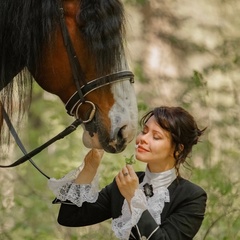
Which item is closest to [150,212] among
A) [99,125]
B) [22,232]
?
[99,125]

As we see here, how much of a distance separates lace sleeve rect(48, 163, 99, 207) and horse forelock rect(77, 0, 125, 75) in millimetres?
482

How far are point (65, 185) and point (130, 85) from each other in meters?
0.52

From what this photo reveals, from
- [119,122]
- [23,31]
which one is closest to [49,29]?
[23,31]

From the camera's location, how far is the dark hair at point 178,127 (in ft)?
9.29

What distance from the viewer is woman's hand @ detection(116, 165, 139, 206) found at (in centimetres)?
272

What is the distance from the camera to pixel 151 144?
2805mm

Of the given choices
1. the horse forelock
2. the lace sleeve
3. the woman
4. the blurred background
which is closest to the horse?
the horse forelock

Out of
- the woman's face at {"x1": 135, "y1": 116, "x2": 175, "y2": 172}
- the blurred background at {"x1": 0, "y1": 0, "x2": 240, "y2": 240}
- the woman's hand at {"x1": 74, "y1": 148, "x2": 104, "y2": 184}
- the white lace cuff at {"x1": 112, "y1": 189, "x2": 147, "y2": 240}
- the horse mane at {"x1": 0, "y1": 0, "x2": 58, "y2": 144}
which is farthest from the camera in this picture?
the blurred background at {"x1": 0, "y1": 0, "x2": 240, "y2": 240}

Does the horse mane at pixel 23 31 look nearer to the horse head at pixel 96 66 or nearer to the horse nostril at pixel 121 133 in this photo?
the horse head at pixel 96 66

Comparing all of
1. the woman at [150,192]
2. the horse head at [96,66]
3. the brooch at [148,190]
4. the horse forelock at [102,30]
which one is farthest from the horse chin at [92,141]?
the brooch at [148,190]

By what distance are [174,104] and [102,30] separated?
278 cm

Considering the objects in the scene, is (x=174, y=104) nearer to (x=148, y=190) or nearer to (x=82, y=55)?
(x=82, y=55)

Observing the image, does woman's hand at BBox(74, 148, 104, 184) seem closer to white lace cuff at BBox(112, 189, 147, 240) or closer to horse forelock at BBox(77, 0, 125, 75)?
white lace cuff at BBox(112, 189, 147, 240)

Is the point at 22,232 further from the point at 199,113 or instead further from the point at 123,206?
the point at 123,206
